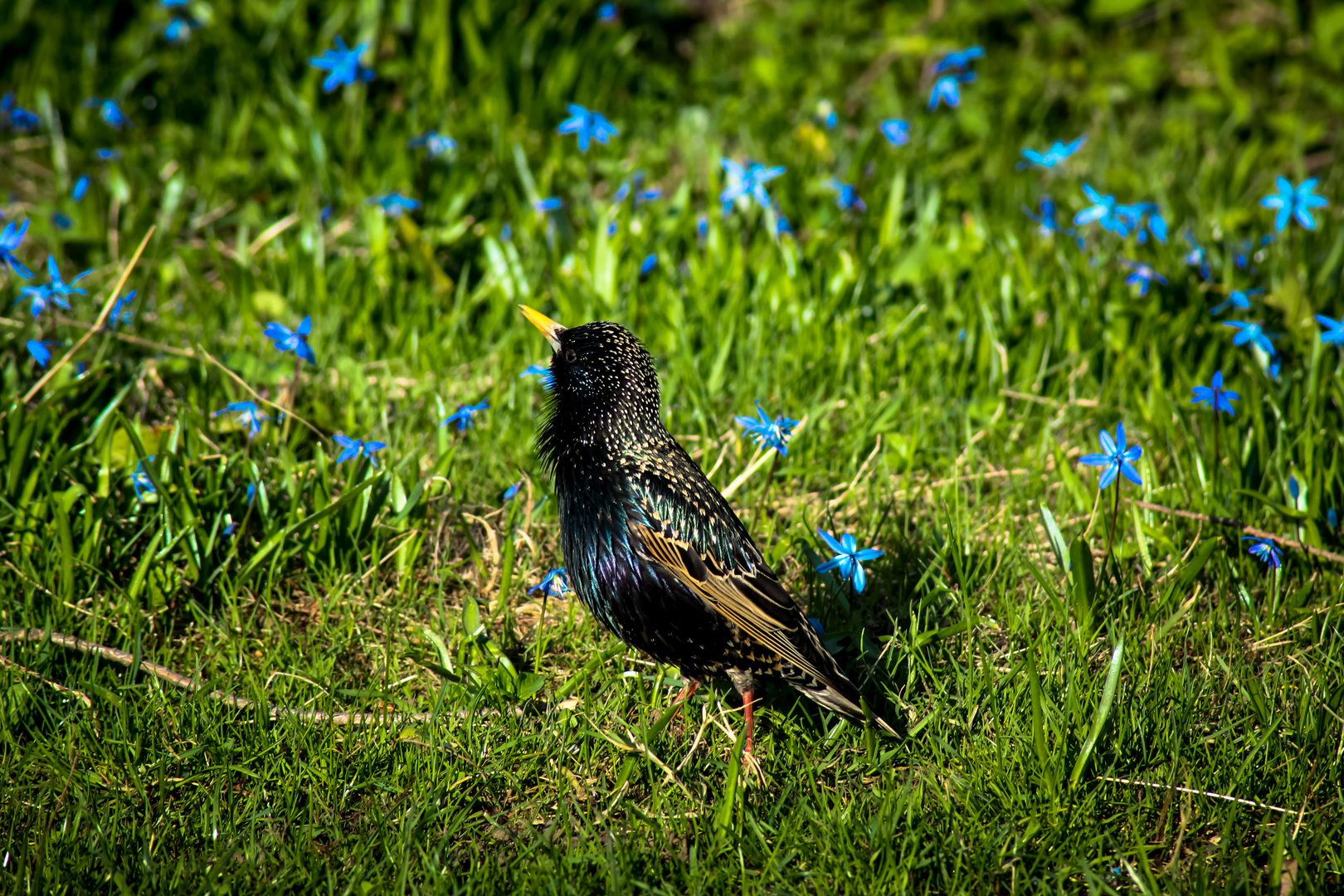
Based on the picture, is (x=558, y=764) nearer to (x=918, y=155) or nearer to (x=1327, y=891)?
(x=1327, y=891)

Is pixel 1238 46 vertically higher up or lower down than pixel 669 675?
higher up

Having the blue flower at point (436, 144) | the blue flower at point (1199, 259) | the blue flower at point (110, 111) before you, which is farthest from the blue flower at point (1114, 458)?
the blue flower at point (110, 111)

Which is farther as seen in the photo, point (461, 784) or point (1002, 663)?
point (1002, 663)

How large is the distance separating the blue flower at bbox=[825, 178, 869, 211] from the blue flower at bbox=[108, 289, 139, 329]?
120 inches

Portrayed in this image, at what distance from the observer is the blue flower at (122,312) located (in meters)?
4.11

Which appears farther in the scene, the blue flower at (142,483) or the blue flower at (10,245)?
the blue flower at (10,245)

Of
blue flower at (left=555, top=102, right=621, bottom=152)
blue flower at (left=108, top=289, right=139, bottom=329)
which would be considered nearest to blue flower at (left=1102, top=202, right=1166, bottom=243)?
blue flower at (left=555, top=102, right=621, bottom=152)

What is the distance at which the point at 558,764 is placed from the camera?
9.84 ft

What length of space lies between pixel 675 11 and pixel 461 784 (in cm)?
553

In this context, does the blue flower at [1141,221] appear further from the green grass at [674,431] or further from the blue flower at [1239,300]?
the blue flower at [1239,300]

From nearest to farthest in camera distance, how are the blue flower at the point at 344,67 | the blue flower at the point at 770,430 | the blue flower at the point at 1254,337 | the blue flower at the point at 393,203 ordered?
the blue flower at the point at 770,430 < the blue flower at the point at 1254,337 < the blue flower at the point at 393,203 < the blue flower at the point at 344,67

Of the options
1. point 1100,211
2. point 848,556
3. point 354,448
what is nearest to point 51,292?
point 354,448

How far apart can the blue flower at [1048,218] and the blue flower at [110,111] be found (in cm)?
424

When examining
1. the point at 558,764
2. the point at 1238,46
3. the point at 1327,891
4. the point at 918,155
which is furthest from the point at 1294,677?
the point at 1238,46
